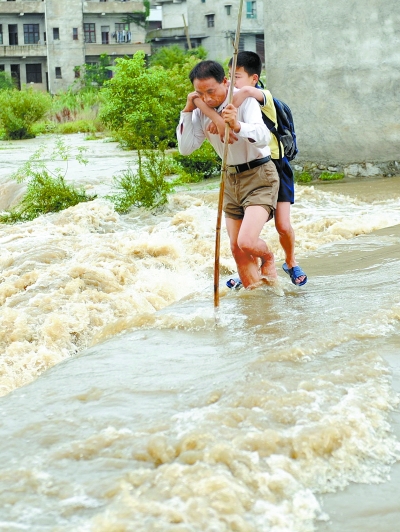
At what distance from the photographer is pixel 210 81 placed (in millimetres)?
5160

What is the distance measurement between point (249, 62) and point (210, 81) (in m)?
0.43

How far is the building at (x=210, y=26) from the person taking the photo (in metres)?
55.2

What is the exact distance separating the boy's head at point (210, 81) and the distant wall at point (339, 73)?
7.96 m

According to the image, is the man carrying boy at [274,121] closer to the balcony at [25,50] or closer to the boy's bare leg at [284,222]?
the boy's bare leg at [284,222]

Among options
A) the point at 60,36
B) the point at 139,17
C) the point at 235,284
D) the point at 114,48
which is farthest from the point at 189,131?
the point at 139,17

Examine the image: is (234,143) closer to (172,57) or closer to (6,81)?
(172,57)

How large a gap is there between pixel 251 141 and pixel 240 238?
0.73 meters

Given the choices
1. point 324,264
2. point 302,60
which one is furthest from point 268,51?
point 324,264

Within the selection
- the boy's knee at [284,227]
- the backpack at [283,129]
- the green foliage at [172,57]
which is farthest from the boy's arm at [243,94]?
the green foliage at [172,57]

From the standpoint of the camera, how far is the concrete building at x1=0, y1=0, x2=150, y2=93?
5712 centimetres

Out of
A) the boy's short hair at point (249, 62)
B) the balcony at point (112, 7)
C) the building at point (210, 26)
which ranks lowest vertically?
the boy's short hair at point (249, 62)

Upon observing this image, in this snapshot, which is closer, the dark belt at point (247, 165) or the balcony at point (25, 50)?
the dark belt at point (247, 165)

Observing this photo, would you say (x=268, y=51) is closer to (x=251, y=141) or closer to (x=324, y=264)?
(x=324, y=264)

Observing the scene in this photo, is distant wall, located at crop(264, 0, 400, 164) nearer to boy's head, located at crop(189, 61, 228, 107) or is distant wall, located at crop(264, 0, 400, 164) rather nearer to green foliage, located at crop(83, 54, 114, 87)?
boy's head, located at crop(189, 61, 228, 107)
